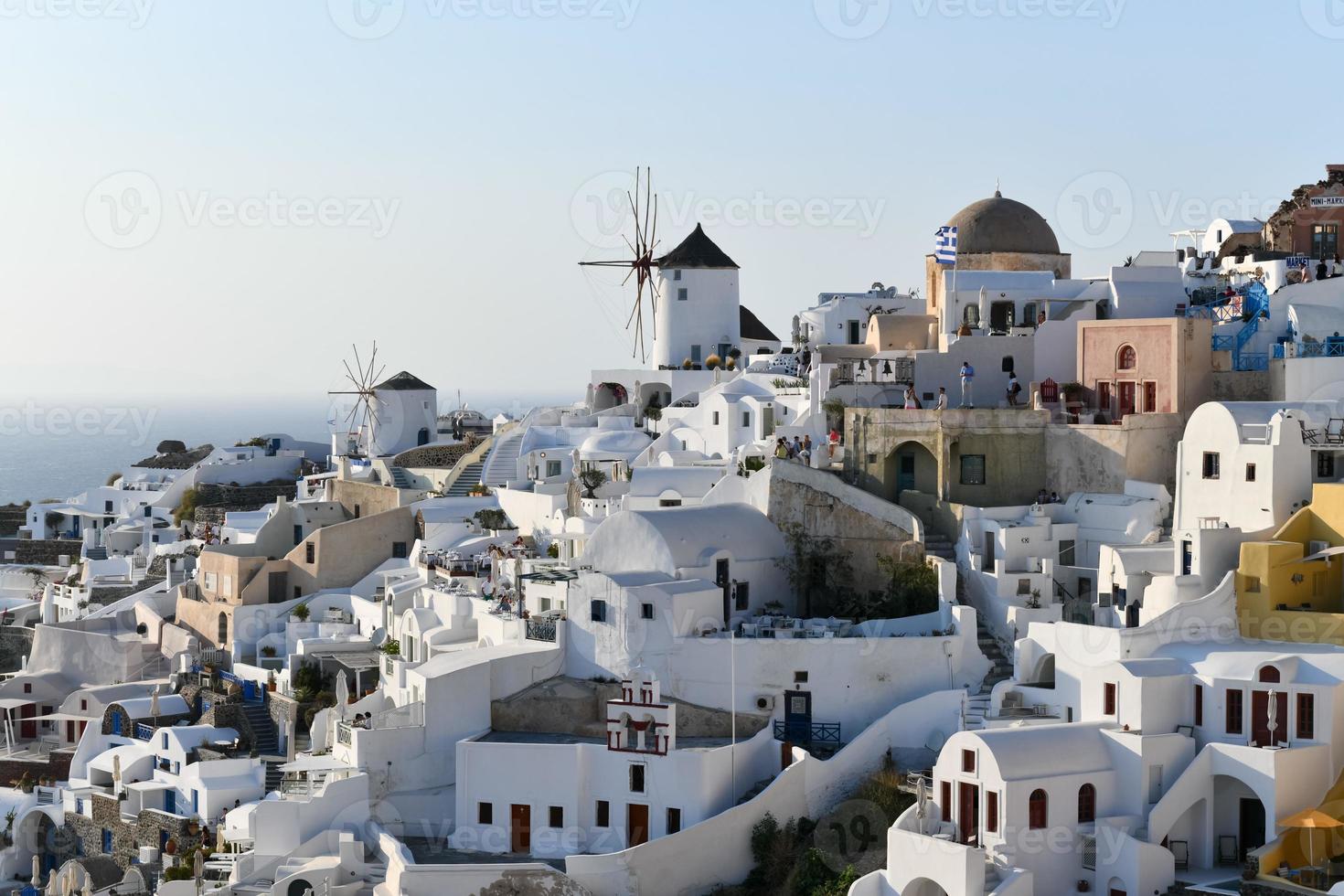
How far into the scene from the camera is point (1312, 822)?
926 inches

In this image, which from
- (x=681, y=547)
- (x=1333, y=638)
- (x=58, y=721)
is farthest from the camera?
(x=58, y=721)

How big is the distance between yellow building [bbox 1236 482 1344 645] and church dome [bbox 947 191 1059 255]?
14.3 metres

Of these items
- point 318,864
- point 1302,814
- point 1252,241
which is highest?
point 1252,241

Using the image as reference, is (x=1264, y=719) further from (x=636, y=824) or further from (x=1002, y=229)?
(x=1002, y=229)

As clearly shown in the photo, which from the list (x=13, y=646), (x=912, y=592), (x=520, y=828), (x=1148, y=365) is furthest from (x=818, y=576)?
(x=13, y=646)

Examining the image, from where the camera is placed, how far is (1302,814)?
23781 millimetres

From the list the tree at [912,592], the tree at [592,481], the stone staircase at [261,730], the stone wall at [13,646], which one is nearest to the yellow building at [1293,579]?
the tree at [912,592]

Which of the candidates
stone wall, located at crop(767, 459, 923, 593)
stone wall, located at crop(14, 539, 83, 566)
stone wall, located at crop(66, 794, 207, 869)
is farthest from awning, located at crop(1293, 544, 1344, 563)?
stone wall, located at crop(14, 539, 83, 566)

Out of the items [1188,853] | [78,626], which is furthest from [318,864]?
[78,626]

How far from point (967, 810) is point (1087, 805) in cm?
156

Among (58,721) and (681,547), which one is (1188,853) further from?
(58,721)

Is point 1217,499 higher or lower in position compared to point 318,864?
higher

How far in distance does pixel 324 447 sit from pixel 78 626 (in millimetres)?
19718

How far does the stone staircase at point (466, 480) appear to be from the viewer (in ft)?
150
